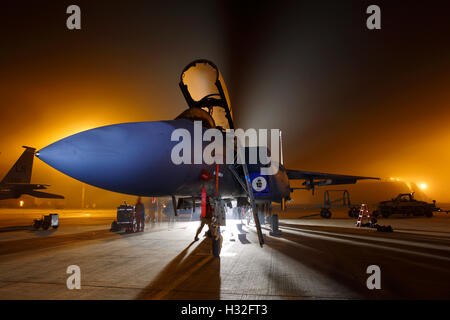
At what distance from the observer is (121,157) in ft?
7.26

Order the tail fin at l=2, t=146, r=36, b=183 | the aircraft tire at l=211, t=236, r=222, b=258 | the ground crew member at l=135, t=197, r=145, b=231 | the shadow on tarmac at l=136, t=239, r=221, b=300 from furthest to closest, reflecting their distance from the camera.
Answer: the tail fin at l=2, t=146, r=36, b=183
the ground crew member at l=135, t=197, r=145, b=231
the aircraft tire at l=211, t=236, r=222, b=258
the shadow on tarmac at l=136, t=239, r=221, b=300

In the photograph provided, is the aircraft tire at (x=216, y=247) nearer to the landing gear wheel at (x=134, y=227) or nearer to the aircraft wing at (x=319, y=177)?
the landing gear wheel at (x=134, y=227)

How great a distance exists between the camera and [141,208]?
10.3 m

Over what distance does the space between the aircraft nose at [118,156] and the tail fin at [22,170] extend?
19.0 meters

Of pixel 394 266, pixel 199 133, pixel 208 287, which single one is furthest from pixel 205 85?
pixel 394 266

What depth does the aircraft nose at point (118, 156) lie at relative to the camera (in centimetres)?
214

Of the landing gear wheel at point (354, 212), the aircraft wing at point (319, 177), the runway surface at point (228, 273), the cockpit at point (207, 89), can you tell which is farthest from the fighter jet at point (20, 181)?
the landing gear wheel at point (354, 212)

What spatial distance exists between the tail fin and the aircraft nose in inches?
748

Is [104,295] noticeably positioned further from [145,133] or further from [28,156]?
[28,156]

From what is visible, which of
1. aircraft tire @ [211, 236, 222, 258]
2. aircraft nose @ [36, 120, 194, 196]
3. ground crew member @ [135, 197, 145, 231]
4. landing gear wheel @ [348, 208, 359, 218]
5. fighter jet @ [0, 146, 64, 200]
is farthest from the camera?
landing gear wheel @ [348, 208, 359, 218]

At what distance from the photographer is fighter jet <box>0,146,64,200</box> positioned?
51.7 ft

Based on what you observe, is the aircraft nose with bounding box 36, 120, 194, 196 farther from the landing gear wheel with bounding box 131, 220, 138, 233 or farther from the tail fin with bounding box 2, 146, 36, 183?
the tail fin with bounding box 2, 146, 36, 183

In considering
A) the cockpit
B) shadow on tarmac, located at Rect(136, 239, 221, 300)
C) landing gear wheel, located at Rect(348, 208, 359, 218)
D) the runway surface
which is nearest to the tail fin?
the runway surface
